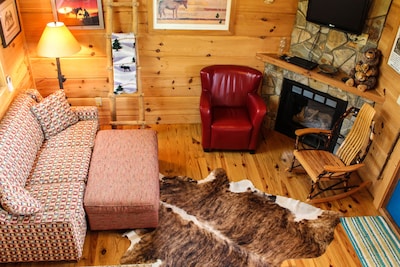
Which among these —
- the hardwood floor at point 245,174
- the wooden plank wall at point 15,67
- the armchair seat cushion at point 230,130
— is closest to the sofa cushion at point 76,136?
the wooden plank wall at point 15,67

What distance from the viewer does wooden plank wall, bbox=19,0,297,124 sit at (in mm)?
3939

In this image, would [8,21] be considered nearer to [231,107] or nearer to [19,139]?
[19,139]

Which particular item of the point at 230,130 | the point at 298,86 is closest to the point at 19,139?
the point at 230,130

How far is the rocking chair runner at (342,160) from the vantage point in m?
3.37

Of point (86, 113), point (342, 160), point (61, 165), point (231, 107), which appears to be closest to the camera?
point (61, 165)

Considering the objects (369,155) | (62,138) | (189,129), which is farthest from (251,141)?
(62,138)

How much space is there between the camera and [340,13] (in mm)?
3525

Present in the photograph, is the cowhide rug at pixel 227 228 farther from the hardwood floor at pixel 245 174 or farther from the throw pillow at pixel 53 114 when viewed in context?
→ the throw pillow at pixel 53 114

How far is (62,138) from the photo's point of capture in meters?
3.46

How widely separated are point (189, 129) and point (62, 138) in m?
1.67

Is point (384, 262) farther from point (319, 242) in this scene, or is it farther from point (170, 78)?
point (170, 78)

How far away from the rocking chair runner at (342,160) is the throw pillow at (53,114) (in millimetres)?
2401

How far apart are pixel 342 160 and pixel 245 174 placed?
1.01 meters

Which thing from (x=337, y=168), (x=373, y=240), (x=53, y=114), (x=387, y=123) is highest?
(x=387, y=123)
